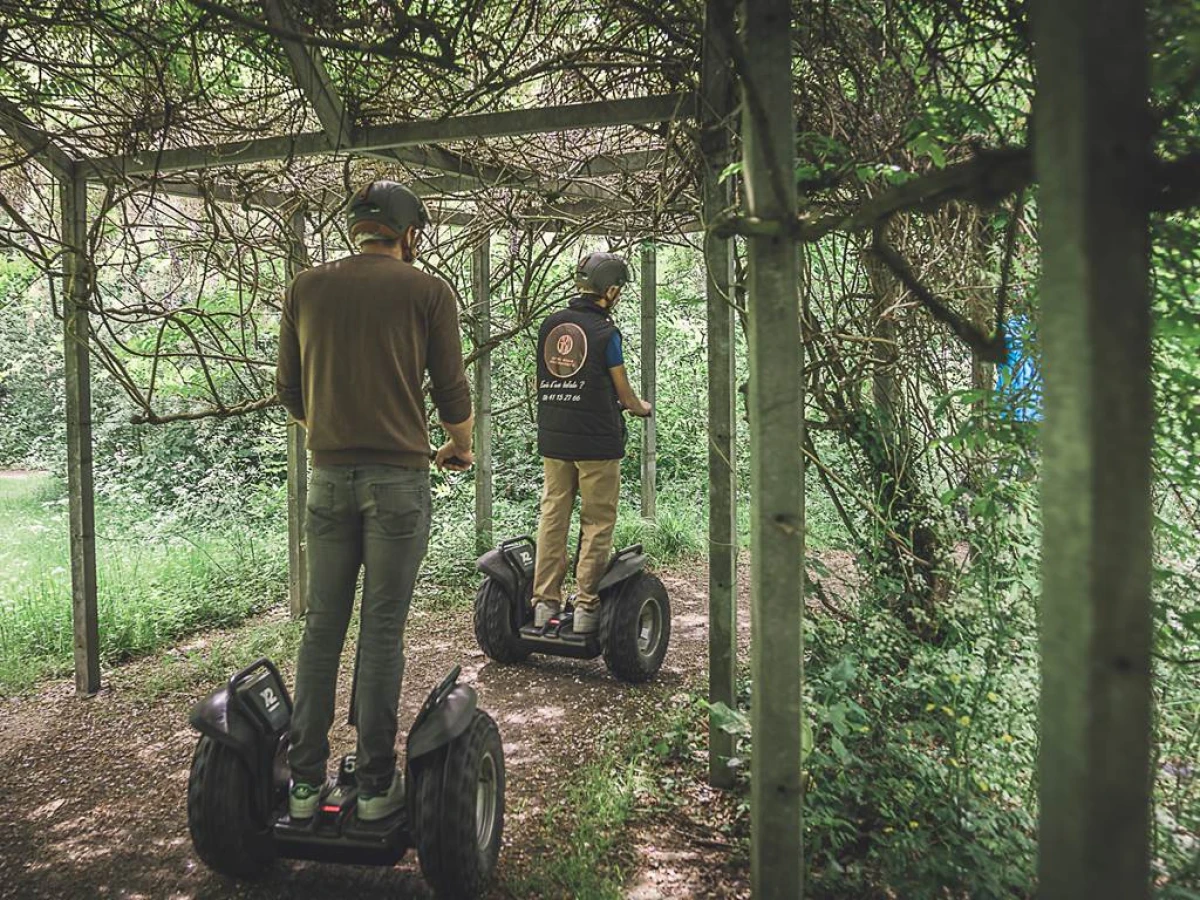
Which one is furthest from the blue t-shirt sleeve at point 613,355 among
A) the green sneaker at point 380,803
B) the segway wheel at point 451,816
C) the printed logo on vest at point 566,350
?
the green sneaker at point 380,803

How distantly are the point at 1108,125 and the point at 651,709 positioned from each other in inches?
143

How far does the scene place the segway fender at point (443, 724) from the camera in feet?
7.41

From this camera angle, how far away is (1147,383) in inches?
27.6

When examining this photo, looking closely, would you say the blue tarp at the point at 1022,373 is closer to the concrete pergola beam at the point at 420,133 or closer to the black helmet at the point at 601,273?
the concrete pergola beam at the point at 420,133

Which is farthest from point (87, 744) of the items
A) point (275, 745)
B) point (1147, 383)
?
point (1147, 383)

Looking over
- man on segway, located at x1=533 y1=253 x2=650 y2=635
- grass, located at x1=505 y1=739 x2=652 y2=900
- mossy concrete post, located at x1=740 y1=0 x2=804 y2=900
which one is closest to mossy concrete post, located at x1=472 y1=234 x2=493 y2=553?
man on segway, located at x1=533 y1=253 x2=650 y2=635

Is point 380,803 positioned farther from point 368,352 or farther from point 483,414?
point 483,414

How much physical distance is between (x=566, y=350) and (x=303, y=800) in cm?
273

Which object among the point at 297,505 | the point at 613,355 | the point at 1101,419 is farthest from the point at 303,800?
the point at 297,505

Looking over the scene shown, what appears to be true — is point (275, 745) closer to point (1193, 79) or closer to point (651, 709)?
point (651, 709)

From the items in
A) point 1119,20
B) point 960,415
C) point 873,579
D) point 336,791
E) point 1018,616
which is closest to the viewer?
point 1119,20

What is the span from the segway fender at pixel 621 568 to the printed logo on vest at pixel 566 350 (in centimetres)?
110

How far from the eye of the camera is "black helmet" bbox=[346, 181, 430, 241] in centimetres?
239

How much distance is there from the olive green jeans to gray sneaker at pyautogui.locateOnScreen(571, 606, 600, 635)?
6.90 ft
